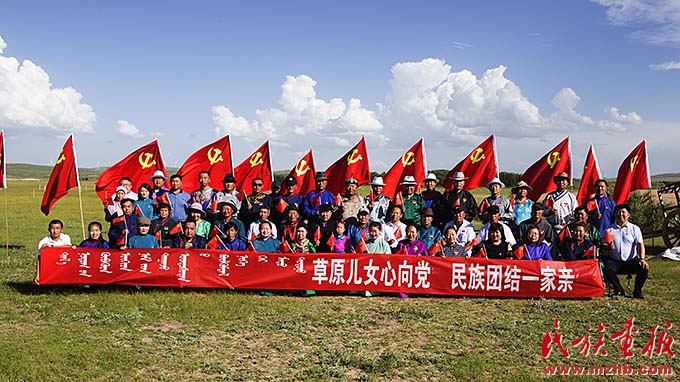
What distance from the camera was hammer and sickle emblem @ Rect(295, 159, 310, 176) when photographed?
43.0 ft

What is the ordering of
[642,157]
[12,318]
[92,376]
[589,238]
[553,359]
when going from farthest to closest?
[642,157] → [589,238] → [12,318] → [553,359] → [92,376]

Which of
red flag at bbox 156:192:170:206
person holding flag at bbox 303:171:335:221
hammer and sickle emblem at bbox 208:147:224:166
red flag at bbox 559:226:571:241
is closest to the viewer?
red flag at bbox 559:226:571:241

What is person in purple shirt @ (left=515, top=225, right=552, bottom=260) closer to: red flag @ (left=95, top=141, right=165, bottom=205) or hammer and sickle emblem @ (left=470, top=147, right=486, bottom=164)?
hammer and sickle emblem @ (left=470, top=147, right=486, bottom=164)

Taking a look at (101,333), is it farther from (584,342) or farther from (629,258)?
(629,258)

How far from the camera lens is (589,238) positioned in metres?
9.94

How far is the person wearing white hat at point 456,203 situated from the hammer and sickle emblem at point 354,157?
284cm

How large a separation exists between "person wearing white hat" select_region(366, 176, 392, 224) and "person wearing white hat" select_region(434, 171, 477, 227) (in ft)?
3.34

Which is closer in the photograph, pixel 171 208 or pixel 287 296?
pixel 287 296

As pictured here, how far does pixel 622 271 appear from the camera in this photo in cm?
988

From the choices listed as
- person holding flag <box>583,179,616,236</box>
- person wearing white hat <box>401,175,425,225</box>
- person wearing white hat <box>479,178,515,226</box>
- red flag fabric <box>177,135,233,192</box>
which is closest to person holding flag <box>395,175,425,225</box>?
person wearing white hat <box>401,175,425,225</box>

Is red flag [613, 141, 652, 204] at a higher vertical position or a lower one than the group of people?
higher

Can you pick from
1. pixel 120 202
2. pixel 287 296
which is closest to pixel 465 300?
pixel 287 296

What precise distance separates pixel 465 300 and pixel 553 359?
2.80 metres

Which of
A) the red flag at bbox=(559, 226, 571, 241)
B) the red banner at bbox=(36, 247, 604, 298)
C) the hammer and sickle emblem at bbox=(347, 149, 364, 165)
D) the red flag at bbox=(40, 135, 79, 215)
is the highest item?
the hammer and sickle emblem at bbox=(347, 149, 364, 165)
